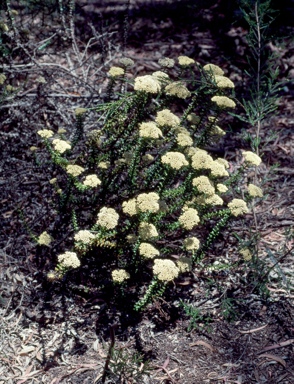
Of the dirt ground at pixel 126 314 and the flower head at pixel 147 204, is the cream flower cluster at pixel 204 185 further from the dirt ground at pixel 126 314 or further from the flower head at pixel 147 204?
the dirt ground at pixel 126 314

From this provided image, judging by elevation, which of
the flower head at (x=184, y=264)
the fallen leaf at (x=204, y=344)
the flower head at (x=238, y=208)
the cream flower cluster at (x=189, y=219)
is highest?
the cream flower cluster at (x=189, y=219)

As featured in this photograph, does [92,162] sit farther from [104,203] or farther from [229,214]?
[229,214]

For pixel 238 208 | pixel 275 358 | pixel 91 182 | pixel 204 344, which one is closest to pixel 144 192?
pixel 91 182

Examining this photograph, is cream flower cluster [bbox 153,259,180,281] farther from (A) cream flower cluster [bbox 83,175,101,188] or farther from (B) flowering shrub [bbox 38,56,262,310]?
(A) cream flower cluster [bbox 83,175,101,188]

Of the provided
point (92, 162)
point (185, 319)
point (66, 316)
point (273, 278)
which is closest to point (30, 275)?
point (66, 316)

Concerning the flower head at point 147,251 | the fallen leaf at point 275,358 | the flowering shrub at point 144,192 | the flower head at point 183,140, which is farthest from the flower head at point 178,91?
the fallen leaf at point 275,358

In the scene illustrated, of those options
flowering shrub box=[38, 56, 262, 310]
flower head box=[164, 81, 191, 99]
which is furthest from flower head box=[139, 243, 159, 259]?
flower head box=[164, 81, 191, 99]

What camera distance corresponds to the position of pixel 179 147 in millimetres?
3230

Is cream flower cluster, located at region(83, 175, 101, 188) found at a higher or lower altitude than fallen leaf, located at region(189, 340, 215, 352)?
higher

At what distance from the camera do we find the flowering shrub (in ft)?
9.63

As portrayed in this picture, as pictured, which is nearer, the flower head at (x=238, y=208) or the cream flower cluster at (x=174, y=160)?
the cream flower cluster at (x=174, y=160)

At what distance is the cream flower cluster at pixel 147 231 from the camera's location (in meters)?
2.90

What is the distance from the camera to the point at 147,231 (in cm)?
292

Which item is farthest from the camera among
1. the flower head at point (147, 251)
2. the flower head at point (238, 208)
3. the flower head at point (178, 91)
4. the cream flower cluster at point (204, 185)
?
the flower head at point (178, 91)
